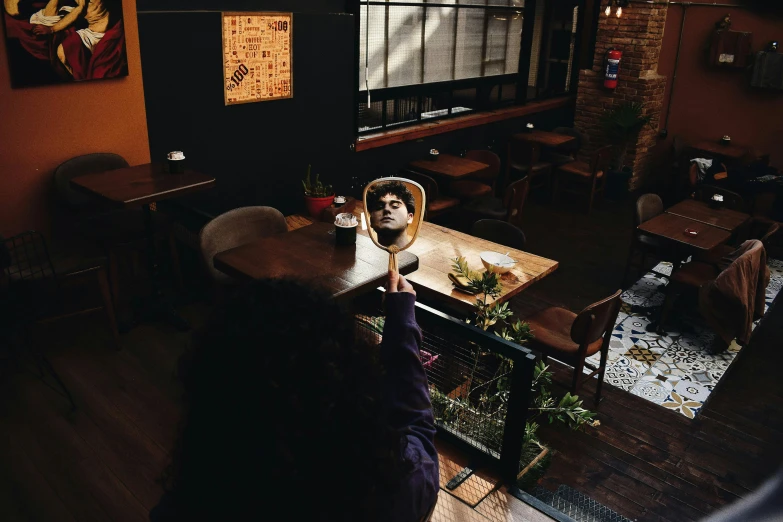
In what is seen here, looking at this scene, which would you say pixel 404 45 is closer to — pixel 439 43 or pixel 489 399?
pixel 439 43

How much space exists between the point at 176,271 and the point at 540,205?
4803 mm

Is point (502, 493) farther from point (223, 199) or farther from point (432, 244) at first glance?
point (223, 199)

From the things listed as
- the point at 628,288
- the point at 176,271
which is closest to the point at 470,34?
the point at 628,288

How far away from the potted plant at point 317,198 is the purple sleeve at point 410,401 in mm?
3717

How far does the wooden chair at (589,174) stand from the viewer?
753 centimetres

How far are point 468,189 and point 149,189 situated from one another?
11.6 ft

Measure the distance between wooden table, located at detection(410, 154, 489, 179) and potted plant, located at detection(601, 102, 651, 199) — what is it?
8.65ft

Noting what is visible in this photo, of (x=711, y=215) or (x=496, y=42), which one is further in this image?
(x=496, y=42)

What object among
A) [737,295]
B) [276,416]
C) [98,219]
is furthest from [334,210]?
[276,416]

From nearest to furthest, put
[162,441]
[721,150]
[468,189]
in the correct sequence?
[162,441], [468,189], [721,150]

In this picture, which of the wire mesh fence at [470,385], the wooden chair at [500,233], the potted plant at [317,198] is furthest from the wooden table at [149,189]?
the wooden chair at [500,233]

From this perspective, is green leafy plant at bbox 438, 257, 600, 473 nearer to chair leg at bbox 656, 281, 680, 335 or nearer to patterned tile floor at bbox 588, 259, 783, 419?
patterned tile floor at bbox 588, 259, 783, 419

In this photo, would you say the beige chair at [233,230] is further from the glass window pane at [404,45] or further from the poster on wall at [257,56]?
the glass window pane at [404,45]

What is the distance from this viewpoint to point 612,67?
834 cm
